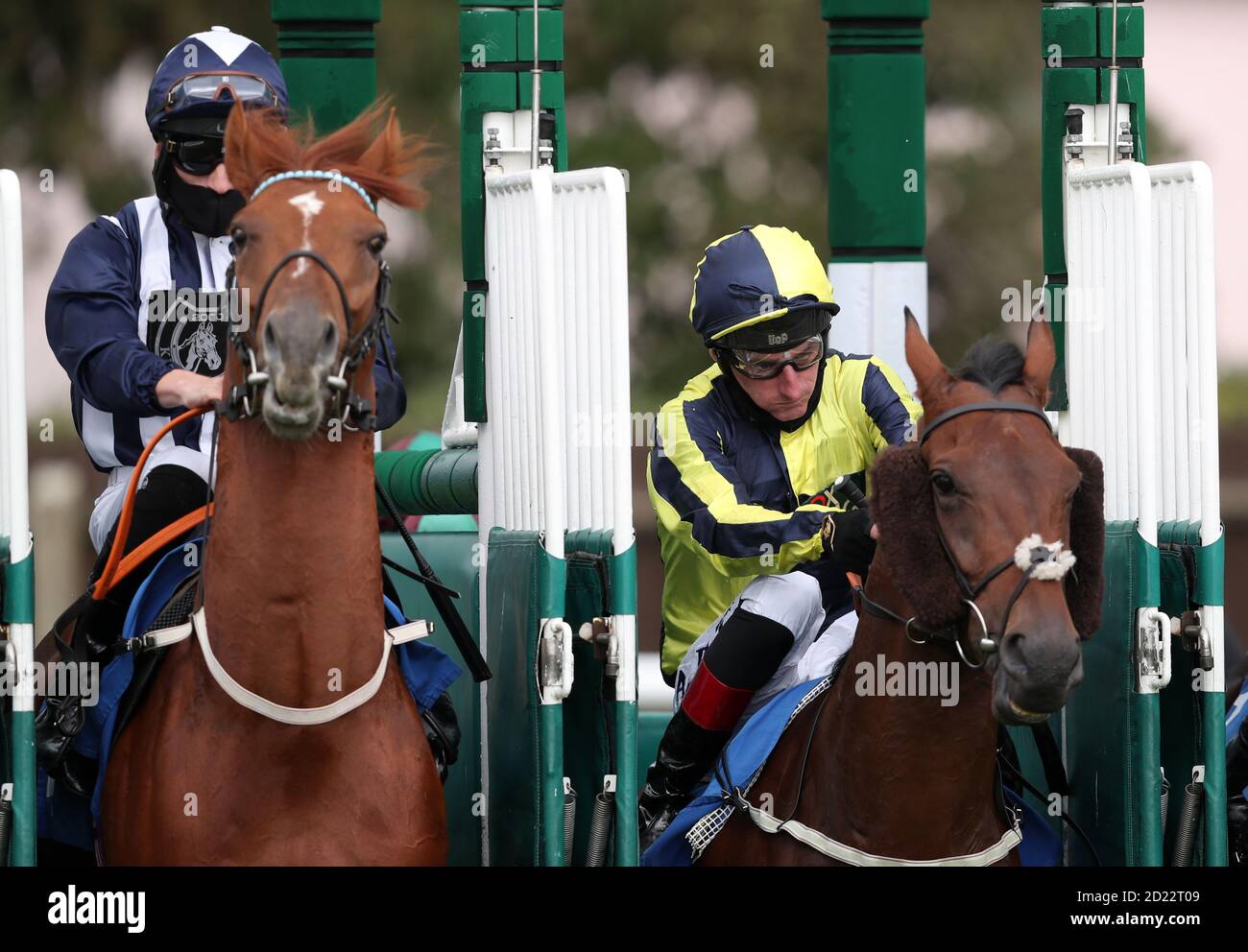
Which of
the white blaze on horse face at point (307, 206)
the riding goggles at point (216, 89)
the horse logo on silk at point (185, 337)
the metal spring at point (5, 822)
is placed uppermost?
the riding goggles at point (216, 89)

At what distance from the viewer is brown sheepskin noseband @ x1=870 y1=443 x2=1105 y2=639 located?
4090 mm

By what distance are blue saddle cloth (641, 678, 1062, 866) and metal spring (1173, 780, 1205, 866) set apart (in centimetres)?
27

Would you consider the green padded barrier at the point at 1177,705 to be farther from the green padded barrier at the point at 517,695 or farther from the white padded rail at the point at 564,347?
the green padded barrier at the point at 517,695

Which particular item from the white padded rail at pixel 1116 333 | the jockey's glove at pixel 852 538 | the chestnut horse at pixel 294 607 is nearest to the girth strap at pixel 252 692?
the chestnut horse at pixel 294 607

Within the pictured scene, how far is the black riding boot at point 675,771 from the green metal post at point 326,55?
2.58 meters

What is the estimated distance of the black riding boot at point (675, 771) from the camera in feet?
16.3

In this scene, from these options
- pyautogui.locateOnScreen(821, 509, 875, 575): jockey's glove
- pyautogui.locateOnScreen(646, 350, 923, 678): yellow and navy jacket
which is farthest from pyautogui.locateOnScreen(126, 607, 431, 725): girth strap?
pyautogui.locateOnScreen(821, 509, 875, 575): jockey's glove

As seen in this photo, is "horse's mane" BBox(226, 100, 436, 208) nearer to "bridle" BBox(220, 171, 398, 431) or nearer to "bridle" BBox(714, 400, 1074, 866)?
"bridle" BBox(220, 171, 398, 431)

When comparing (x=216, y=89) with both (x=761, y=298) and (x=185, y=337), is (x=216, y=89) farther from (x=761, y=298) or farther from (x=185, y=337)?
(x=761, y=298)

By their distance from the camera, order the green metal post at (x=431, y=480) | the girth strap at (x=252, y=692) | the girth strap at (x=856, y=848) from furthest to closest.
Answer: the green metal post at (x=431, y=480), the girth strap at (x=856, y=848), the girth strap at (x=252, y=692)
